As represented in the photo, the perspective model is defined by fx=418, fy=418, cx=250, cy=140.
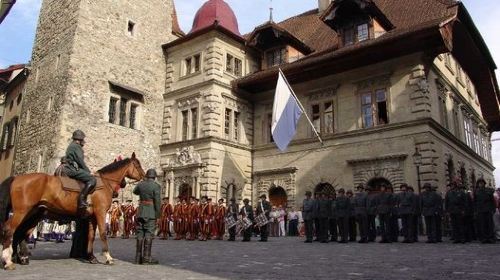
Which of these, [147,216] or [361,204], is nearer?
[147,216]

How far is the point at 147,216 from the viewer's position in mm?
8445

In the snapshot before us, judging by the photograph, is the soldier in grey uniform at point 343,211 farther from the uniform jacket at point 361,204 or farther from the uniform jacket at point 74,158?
the uniform jacket at point 74,158

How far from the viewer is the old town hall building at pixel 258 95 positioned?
19672 mm

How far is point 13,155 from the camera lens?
26078mm

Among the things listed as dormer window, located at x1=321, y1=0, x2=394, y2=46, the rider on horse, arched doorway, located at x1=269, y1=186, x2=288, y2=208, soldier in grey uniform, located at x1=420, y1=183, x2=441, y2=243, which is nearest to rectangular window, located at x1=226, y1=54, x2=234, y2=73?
dormer window, located at x1=321, y1=0, x2=394, y2=46

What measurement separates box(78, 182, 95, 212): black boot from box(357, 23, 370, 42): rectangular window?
56.8 feet

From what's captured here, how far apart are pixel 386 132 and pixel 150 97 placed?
13975 mm

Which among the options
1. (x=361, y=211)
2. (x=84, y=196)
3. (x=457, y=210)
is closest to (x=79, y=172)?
(x=84, y=196)

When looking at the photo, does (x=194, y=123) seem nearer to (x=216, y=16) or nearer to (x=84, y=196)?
(x=216, y=16)

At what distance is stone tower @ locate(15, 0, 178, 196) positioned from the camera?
21672mm

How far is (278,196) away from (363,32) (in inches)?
394

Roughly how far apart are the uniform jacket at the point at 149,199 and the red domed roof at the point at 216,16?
20319mm

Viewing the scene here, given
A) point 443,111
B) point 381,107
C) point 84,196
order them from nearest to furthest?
point 84,196, point 381,107, point 443,111

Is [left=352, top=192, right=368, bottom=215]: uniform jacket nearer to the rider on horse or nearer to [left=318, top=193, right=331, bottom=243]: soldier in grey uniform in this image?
[left=318, top=193, right=331, bottom=243]: soldier in grey uniform
